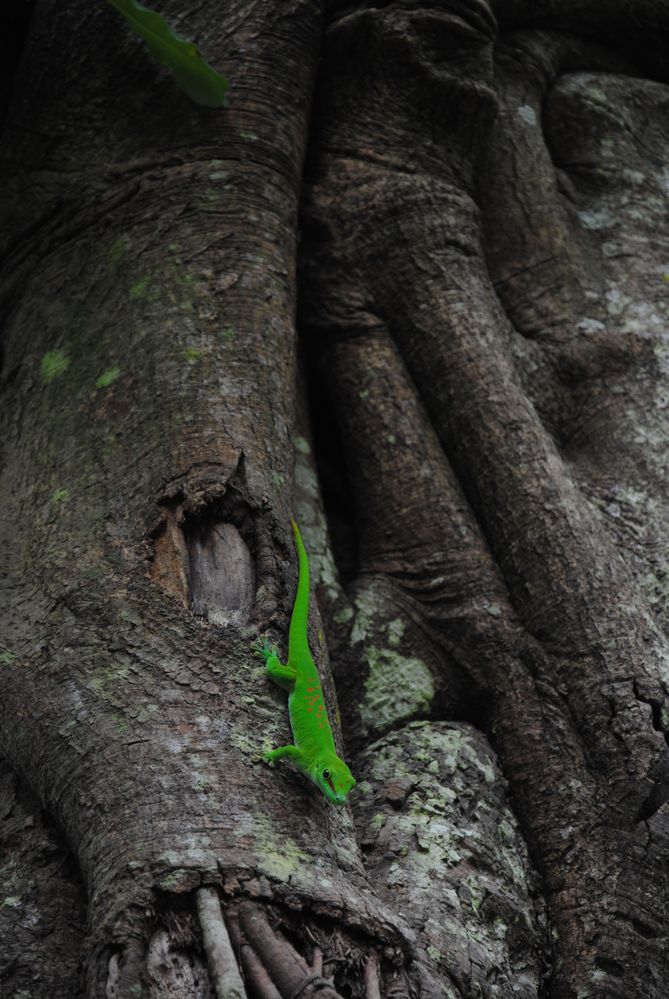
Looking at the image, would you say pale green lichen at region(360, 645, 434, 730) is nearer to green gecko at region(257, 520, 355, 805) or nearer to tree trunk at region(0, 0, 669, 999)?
tree trunk at region(0, 0, 669, 999)

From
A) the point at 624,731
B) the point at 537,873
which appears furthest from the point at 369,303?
the point at 537,873

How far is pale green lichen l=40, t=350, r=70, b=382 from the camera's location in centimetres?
307

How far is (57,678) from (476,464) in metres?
1.64

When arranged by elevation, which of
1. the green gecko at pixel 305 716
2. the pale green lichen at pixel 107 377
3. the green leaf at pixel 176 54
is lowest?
the green gecko at pixel 305 716

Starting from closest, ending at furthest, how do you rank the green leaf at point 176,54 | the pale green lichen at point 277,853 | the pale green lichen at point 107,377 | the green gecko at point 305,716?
the pale green lichen at point 277,853, the green gecko at point 305,716, the pale green lichen at point 107,377, the green leaf at point 176,54

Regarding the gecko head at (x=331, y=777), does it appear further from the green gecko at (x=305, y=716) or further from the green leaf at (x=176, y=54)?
the green leaf at (x=176, y=54)

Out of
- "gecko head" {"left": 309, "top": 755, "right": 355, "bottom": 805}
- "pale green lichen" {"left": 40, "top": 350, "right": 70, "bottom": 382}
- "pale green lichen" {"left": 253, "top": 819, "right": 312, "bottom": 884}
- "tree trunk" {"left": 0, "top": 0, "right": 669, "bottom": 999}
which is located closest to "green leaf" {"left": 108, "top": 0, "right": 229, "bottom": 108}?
"tree trunk" {"left": 0, "top": 0, "right": 669, "bottom": 999}

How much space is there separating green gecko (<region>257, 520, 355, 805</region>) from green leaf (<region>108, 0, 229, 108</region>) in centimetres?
181

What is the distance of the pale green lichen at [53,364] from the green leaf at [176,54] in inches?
41.1

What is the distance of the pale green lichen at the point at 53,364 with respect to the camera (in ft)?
10.1

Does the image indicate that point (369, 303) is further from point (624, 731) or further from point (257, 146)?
point (624, 731)

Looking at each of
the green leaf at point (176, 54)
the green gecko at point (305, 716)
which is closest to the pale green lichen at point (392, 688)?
the green gecko at point (305, 716)

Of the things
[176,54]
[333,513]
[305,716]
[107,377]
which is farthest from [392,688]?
[176,54]

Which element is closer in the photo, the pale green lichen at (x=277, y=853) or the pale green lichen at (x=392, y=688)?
the pale green lichen at (x=277, y=853)
